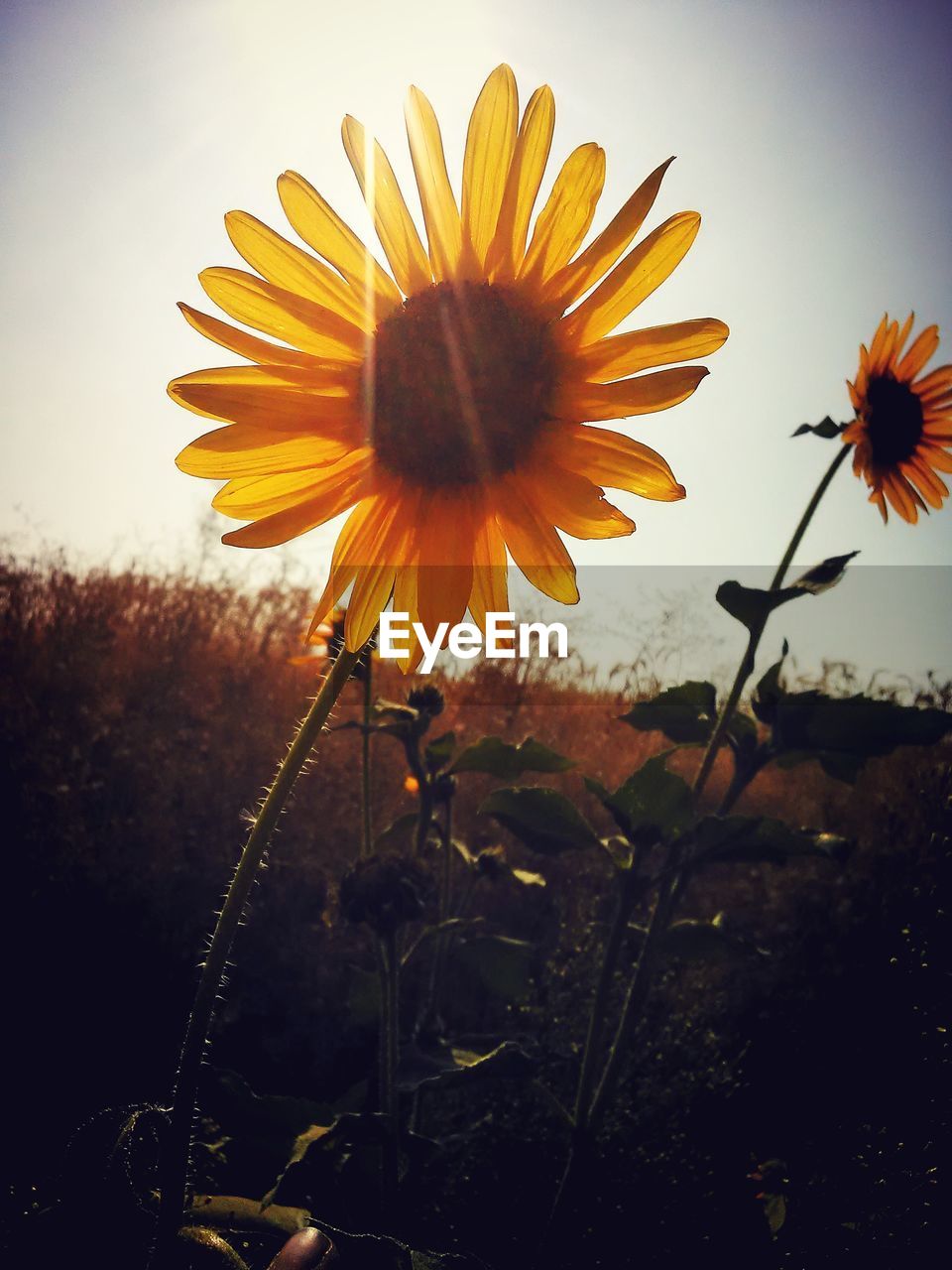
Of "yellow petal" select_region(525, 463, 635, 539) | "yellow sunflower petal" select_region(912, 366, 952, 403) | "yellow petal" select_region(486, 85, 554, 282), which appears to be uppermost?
"yellow sunflower petal" select_region(912, 366, 952, 403)

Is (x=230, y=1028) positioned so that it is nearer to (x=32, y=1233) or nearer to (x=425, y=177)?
(x=32, y=1233)

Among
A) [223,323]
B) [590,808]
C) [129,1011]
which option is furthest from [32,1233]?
[590,808]

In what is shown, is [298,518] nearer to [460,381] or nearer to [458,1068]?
[460,381]

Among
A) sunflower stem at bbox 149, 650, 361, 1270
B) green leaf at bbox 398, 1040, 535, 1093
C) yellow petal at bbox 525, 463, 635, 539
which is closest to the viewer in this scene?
sunflower stem at bbox 149, 650, 361, 1270

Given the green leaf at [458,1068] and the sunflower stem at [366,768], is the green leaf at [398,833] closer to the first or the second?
the sunflower stem at [366,768]

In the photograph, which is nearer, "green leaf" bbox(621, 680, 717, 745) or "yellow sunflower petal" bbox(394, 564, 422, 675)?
"yellow sunflower petal" bbox(394, 564, 422, 675)

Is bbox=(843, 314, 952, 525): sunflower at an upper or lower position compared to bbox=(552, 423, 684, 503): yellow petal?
upper

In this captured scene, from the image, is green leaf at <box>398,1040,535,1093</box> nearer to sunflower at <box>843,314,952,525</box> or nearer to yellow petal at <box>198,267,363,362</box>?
yellow petal at <box>198,267,363,362</box>

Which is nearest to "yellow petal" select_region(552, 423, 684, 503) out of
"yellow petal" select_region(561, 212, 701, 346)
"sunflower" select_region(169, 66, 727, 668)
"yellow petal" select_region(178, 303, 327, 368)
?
"sunflower" select_region(169, 66, 727, 668)
